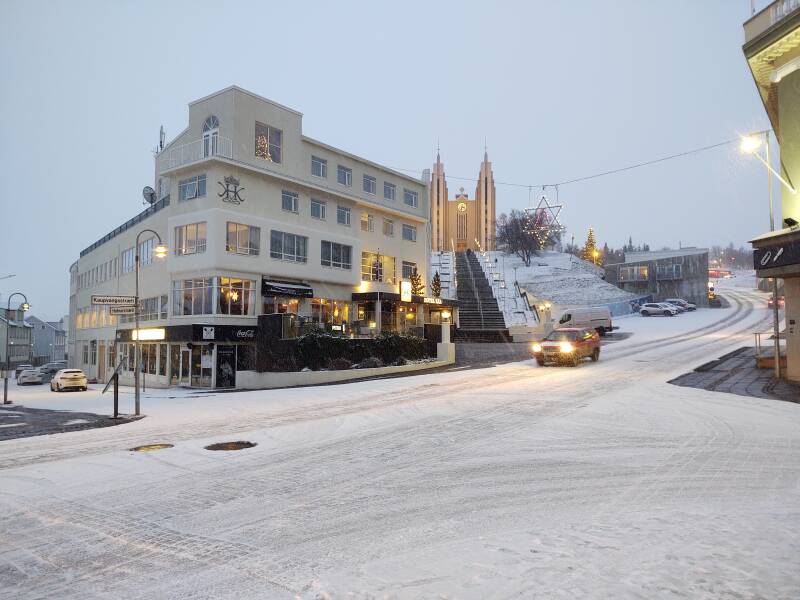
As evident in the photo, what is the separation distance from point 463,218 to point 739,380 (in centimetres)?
9572

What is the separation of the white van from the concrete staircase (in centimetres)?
475

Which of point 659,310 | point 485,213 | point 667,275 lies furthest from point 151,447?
point 485,213

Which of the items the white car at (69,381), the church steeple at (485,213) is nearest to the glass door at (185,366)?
the white car at (69,381)

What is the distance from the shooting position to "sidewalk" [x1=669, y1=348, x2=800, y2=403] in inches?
594

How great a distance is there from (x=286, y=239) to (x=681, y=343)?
81.2 ft

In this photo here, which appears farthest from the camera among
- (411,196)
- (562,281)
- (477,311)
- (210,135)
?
(562,281)

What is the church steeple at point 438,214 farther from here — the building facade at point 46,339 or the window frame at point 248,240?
the window frame at point 248,240

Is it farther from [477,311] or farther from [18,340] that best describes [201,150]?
[18,340]

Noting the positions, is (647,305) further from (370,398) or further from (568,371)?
(370,398)

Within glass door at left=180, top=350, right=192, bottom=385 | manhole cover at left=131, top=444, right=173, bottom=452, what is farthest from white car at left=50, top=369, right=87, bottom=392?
manhole cover at left=131, top=444, right=173, bottom=452

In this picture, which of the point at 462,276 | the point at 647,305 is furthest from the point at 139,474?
the point at 647,305

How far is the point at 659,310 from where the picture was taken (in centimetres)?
5659

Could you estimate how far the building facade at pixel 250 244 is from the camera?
98.9 ft

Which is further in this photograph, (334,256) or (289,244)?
(334,256)
